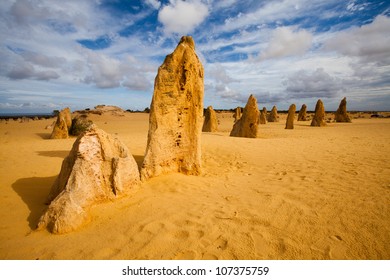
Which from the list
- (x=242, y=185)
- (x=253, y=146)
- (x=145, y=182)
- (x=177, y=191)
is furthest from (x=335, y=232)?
(x=253, y=146)

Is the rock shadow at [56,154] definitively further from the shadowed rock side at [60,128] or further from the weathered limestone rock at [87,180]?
the shadowed rock side at [60,128]

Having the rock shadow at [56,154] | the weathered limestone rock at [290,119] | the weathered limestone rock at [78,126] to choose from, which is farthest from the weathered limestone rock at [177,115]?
the weathered limestone rock at [290,119]

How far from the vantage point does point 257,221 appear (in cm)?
336

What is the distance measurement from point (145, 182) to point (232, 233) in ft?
8.51

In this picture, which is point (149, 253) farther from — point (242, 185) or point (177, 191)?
point (242, 185)

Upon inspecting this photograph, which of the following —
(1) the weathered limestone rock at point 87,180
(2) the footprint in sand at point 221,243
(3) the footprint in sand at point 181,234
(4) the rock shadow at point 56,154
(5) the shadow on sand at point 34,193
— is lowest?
(4) the rock shadow at point 56,154

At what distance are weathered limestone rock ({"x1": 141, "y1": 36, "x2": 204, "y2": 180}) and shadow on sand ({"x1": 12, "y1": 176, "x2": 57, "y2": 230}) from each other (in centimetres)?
209

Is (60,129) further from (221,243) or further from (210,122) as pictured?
(221,243)

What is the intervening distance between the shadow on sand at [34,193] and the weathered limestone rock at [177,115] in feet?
6.84

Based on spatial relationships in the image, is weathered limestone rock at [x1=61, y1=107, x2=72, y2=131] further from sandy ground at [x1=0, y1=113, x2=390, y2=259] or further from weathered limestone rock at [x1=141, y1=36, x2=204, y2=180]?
weathered limestone rock at [x1=141, y1=36, x2=204, y2=180]

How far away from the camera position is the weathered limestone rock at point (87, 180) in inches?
130

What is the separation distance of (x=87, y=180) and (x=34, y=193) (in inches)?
74.2

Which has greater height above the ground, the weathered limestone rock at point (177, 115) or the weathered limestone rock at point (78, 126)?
the weathered limestone rock at point (177, 115)

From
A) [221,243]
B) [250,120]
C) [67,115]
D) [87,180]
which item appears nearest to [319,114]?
[250,120]
